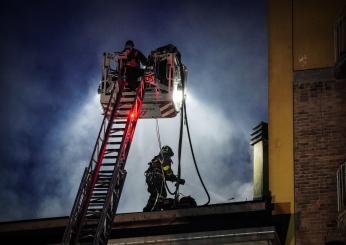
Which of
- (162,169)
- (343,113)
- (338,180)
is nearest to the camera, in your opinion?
(338,180)

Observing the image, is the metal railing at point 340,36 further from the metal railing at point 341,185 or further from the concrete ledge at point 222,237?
the concrete ledge at point 222,237

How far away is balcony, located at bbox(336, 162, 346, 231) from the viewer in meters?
11.9

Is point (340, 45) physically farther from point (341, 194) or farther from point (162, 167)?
point (162, 167)

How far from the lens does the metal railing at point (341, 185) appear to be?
481 inches

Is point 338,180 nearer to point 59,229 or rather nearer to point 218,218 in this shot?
point 218,218

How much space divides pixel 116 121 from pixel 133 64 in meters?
1.37

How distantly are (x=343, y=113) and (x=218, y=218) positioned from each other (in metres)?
3.27

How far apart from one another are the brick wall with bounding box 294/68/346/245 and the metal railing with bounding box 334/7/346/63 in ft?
2.24

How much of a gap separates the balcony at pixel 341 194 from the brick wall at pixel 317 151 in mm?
571

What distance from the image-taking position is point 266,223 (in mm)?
→ 12945

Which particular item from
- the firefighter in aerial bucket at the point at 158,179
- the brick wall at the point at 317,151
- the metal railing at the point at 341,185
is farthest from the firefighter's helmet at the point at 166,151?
the metal railing at the point at 341,185

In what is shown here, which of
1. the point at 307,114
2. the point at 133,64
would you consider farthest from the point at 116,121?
the point at 307,114

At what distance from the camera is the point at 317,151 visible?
44.6ft

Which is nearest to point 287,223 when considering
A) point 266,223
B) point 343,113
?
point 266,223
